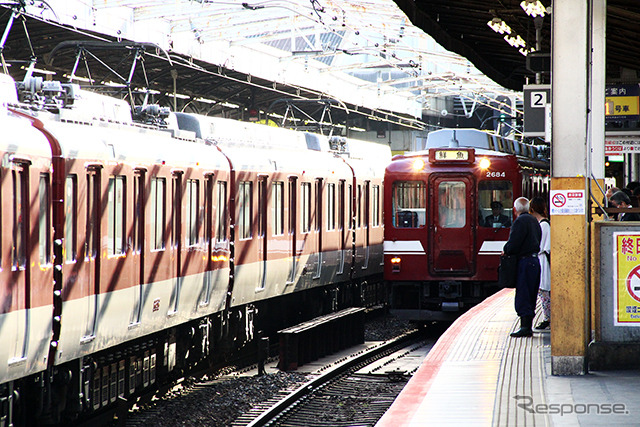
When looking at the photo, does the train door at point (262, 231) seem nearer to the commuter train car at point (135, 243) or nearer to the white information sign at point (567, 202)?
the commuter train car at point (135, 243)

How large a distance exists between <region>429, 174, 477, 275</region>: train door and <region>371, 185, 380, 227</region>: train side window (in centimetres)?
497

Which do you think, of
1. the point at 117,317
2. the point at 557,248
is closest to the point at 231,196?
the point at 117,317

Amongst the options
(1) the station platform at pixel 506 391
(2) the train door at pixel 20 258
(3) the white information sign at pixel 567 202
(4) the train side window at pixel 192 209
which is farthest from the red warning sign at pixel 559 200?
(4) the train side window at pixel 192 209

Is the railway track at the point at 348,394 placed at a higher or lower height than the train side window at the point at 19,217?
lower

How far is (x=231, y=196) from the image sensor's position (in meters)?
14.8

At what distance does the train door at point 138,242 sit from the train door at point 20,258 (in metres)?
2.66

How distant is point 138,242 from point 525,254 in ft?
13.9

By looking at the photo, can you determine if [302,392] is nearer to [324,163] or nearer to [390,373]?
[390,373]

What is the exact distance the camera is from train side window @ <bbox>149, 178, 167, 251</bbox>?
39.1ft

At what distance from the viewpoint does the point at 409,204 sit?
18250 mm

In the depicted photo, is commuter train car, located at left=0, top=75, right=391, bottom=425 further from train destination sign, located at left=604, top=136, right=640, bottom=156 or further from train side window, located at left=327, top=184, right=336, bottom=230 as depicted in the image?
train destination sign, located at left=604, top=136, right=640, bottom=156

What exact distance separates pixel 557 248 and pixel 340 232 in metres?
11.5

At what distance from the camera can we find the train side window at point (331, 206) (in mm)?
19750

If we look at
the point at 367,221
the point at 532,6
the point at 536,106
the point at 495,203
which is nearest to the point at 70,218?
the point at 536,106
